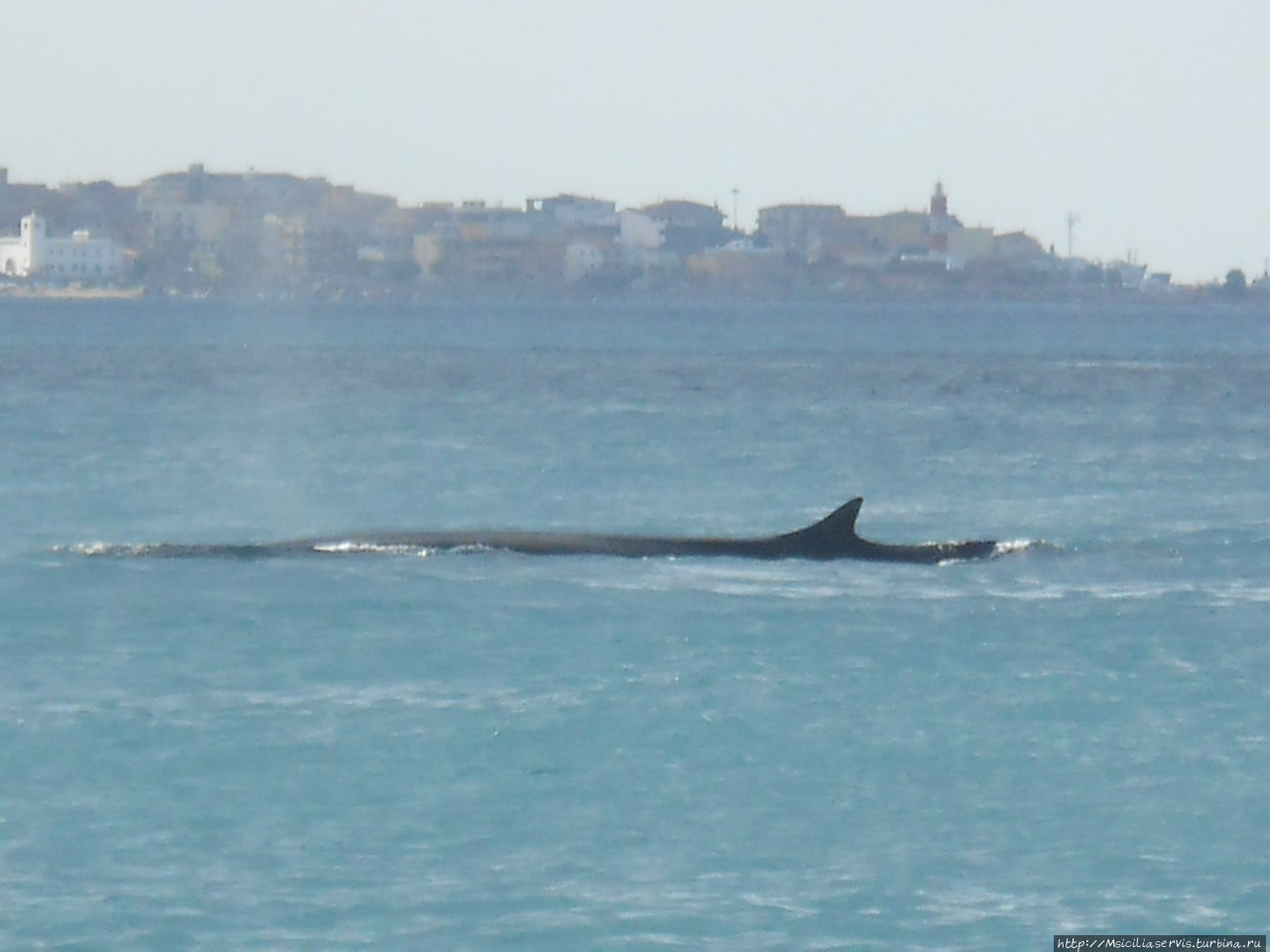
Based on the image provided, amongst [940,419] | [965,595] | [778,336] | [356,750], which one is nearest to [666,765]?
[356,750]

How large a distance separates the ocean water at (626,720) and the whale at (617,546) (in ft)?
2.17

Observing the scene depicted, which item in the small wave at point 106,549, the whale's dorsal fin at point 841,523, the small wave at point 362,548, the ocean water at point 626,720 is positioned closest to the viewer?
the ocean water at point 626,720

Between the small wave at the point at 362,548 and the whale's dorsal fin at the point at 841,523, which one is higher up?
the whale's dorsal fin at the point at 841,523

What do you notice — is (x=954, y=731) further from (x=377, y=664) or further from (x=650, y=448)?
(x=650, y=448)

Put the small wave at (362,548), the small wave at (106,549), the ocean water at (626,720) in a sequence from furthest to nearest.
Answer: the small wave at (106,549), the small wave at (362,548), the ocean water at (626,720)

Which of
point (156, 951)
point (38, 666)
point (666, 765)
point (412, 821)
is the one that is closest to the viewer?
point (156, 951)

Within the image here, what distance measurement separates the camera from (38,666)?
29109 millimetres

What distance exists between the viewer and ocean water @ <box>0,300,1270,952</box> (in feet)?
63.9

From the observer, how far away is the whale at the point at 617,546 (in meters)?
38.3

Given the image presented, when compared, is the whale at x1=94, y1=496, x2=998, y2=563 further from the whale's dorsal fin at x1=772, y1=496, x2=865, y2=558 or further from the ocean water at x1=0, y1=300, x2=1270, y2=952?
the ocean water at x1=0, y1=300, x2=1270, y2=952

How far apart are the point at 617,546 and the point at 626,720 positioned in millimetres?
12613

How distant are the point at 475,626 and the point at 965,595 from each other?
7.23 metres

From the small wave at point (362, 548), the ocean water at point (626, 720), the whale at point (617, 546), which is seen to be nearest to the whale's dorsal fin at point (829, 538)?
the whale at point (617, 546)

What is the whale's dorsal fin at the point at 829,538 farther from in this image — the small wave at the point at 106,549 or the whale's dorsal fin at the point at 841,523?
the small wave at the point at 106,549
